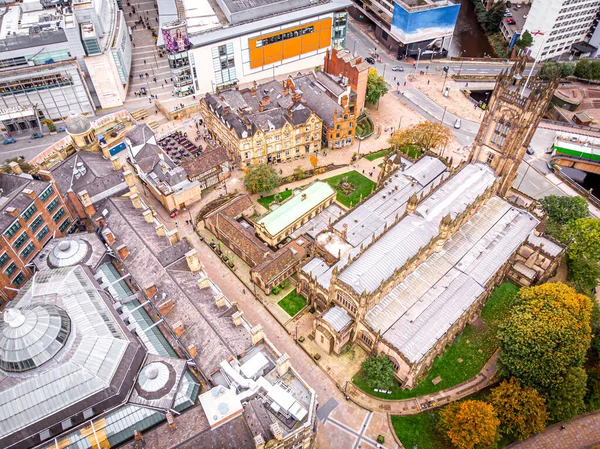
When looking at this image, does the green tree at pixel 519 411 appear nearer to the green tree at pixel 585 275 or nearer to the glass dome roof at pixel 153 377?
the green tree at pixel 585 275

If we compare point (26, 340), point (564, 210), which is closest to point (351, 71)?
point (564, 210)

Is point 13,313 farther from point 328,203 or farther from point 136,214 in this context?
point 328,203

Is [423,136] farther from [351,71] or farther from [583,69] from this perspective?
[583,69]

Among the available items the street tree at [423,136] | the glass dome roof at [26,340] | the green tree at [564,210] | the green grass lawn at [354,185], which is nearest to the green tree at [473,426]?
the green tree at [564,210]

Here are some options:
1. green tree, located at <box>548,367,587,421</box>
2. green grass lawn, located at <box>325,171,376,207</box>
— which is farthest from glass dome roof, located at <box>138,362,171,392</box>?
green grass lawn, located at <box>325,171,376,207</box>

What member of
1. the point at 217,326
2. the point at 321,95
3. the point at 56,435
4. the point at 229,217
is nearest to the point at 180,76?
the point at 321,95
